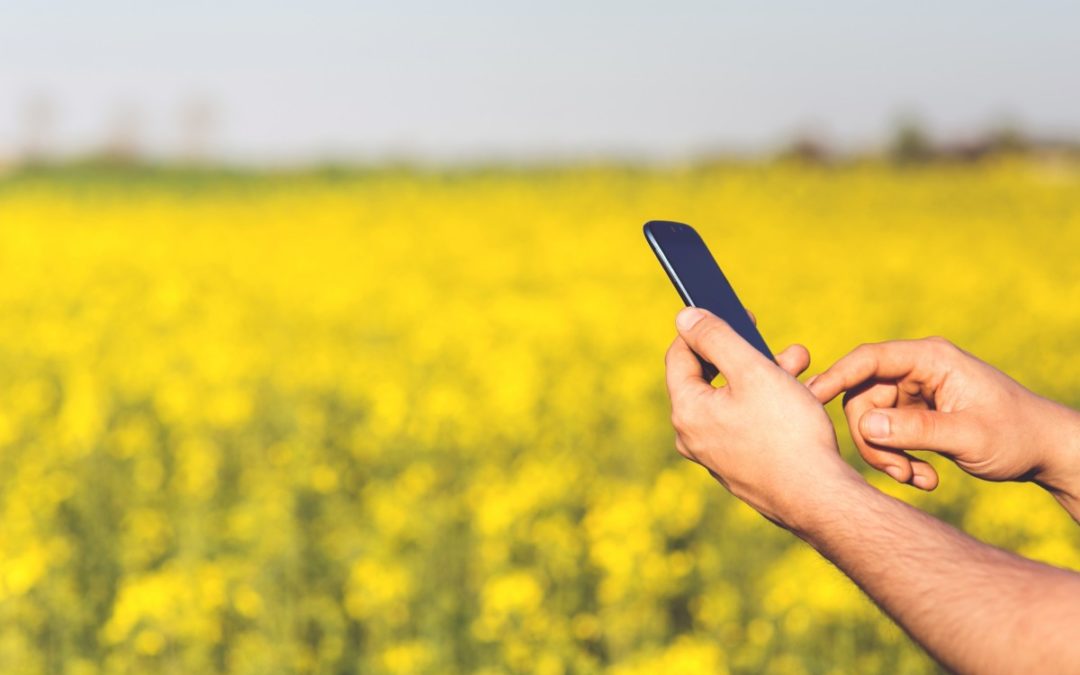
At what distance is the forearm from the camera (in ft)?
3.37

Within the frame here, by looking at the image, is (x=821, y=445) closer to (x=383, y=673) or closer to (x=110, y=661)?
(x=383, y=673)

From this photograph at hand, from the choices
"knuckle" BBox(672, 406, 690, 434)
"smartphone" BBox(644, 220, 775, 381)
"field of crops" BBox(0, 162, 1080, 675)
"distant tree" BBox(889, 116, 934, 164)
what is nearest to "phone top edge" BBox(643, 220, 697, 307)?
"smartphone" BBox(644, 220, 775, 381)

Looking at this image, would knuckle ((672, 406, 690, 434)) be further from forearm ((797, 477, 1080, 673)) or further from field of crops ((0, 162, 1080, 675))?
field of crops ((0, 162, 1080, 675))

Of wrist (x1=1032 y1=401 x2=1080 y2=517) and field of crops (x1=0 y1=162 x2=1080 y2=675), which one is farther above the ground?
wrist (x1=1032 y1=401 x2=1080 y2=517)

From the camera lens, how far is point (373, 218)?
13.9m

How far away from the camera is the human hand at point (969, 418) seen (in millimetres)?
1488

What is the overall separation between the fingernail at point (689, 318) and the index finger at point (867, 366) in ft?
0.78

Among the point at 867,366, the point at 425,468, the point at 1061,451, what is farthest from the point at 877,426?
the point at 425,468

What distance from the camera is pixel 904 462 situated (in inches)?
59.1

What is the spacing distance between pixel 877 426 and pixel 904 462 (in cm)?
13

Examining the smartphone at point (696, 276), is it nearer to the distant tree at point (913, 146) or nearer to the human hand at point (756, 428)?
the human hand at point (756, 428)

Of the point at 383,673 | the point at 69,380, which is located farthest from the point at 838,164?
the point at 383,673

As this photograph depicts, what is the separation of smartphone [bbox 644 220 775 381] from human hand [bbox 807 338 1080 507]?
11cm

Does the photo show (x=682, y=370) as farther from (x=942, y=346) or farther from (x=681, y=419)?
(x=942, y=346)
